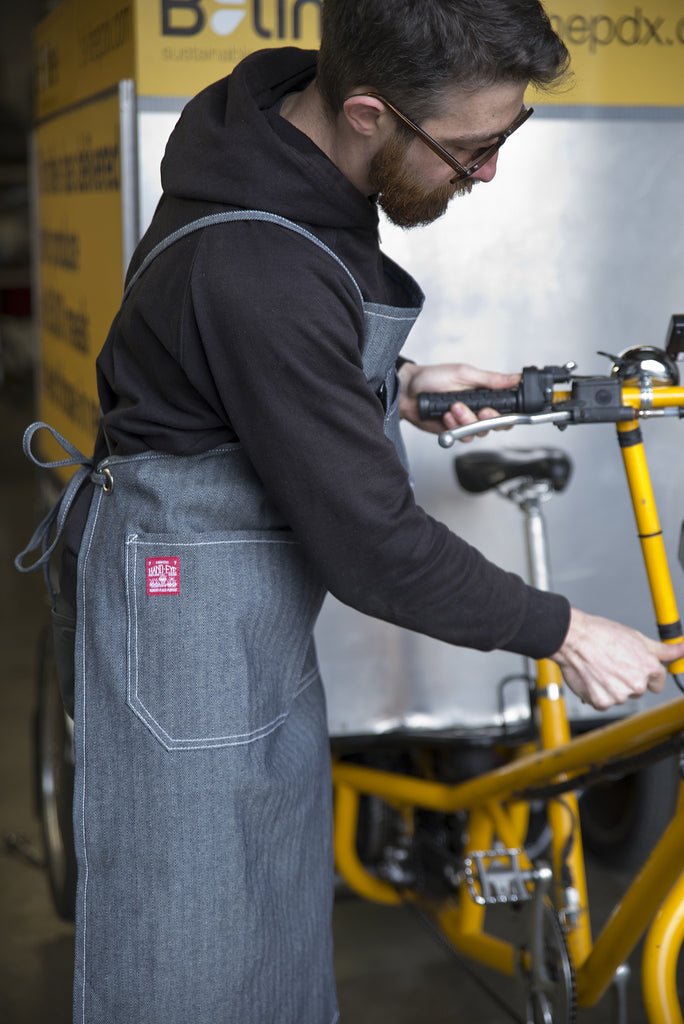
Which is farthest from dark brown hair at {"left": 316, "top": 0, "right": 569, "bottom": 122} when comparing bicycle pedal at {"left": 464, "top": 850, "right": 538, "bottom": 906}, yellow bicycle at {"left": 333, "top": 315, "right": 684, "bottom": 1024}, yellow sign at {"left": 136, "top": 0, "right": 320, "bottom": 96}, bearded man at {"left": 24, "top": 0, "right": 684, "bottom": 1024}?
bicycle pedal at {"left": 464, "top": 850, "right": 538, "bottom": 906}

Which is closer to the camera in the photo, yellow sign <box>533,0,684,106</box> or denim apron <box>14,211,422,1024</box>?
denim apron <box>14,211,422,1024</box>

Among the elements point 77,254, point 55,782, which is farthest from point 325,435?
point 55,782

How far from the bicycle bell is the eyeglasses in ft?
1.02

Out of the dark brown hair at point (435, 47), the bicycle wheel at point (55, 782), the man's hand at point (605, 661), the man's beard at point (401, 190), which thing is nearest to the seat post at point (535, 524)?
the man's hand at point (605, 661)

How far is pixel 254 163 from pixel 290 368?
257 mm

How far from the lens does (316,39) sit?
5.91 feet

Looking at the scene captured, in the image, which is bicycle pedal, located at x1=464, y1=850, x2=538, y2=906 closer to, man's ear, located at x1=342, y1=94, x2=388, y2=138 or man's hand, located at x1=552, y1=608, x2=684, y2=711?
man's hand, located at x1=552, y1=608, x2=684, y2=711

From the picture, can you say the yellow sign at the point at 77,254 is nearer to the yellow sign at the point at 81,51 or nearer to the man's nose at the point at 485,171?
the yellow sign at the point at 81,51

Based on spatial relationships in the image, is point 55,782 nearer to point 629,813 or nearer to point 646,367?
point 629,813

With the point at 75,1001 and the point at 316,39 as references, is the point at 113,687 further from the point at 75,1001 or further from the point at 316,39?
the point at 316,39

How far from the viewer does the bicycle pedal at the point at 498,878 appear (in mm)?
1912

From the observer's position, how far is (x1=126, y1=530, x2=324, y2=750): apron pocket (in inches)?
51.0

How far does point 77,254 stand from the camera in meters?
2.31

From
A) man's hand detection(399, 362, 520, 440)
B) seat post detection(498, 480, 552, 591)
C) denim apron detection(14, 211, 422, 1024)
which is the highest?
man's hand detection(399, 362, 520, 440)
